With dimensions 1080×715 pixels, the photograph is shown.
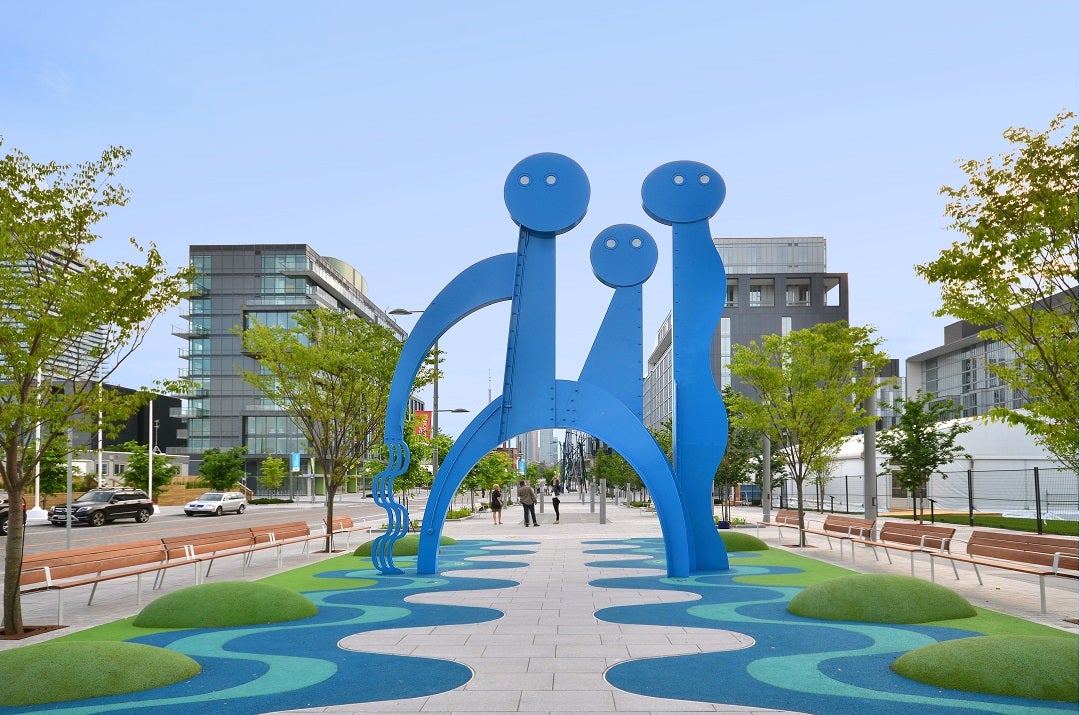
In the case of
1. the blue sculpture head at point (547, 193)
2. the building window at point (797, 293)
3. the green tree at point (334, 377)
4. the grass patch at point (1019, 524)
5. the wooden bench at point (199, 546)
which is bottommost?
the grass patch at point (1019, 524)

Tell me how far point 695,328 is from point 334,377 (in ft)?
31.7

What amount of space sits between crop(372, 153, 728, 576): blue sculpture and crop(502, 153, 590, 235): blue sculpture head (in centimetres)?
2

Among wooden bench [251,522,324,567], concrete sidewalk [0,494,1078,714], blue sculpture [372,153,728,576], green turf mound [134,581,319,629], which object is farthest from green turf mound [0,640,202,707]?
wooden bench [251,522,324,567]

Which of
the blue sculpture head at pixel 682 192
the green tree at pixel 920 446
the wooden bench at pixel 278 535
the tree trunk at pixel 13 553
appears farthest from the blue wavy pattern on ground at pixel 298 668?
the green tree at pixel 920 446

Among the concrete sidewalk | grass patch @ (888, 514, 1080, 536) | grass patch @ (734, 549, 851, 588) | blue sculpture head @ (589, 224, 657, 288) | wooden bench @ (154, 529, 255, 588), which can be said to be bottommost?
grass patch @ (888, 514, 1080, 536)

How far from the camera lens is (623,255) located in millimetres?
16938

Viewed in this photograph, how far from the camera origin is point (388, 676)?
7.95m

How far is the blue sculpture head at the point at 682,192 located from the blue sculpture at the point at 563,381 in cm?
2

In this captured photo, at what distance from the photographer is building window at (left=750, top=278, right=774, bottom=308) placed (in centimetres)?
8556

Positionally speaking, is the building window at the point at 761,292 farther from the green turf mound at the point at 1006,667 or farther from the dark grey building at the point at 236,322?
the green turf mound at the point at 1006,667

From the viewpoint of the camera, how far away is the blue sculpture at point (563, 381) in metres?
15.6

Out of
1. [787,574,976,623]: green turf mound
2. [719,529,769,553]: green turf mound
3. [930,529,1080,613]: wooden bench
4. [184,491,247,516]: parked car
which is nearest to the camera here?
[787,574,976,623]: green turf mound

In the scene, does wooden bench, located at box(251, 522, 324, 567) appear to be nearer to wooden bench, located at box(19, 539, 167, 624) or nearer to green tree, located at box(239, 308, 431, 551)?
green tree, located at box(239, 308, 431, 551)

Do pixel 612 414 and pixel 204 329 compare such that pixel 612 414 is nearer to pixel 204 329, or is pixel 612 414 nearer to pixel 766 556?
pixel 766 556
